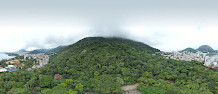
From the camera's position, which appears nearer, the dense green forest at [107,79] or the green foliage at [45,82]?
the dense green forest at [107,79]

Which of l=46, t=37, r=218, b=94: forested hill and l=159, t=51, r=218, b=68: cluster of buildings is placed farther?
l=159, t=51, r=218, b=68: cluster of buildings

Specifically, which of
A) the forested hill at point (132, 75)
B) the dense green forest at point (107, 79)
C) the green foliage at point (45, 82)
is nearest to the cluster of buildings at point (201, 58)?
the forested hill at point (132, 75)

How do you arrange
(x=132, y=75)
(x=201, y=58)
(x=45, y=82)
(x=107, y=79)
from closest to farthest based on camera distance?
(x=45, y=82), (x=107, y=79), (x=132, y=75), (x=201, y=58)

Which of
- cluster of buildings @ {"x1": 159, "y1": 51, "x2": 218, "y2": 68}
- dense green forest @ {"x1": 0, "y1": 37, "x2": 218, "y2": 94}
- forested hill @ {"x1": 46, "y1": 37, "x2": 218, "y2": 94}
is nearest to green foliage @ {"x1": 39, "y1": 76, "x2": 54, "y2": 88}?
dense green forest @ {"x1": 0, "y1": 37, "x2": 218, "y2": 94}

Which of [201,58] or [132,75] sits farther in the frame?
[201,58]

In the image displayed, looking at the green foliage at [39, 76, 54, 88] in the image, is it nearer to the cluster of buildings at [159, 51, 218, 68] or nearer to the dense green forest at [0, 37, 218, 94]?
the dense green forest at [0, 37, 218, 94]

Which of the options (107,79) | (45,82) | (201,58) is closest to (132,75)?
(107,79)

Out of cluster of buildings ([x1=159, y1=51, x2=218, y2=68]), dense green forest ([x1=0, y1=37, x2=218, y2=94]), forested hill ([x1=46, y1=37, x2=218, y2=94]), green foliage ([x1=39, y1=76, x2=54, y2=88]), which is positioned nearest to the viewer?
dense green forest ([x1=0, y1=37, x2=218, y2=94])

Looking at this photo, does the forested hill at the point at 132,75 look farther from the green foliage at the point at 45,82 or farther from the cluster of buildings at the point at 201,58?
the cluster of buildings at the point at 201,58

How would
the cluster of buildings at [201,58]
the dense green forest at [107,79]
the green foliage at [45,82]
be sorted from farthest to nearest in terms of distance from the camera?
1. the cluster of buildings at [201,58]
2. the green foliage at [45,82]
3. the dense green forest at [107,79]

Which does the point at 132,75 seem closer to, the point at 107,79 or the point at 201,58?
the point at 107,79

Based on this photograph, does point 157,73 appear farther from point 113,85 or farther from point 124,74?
point 113,85
